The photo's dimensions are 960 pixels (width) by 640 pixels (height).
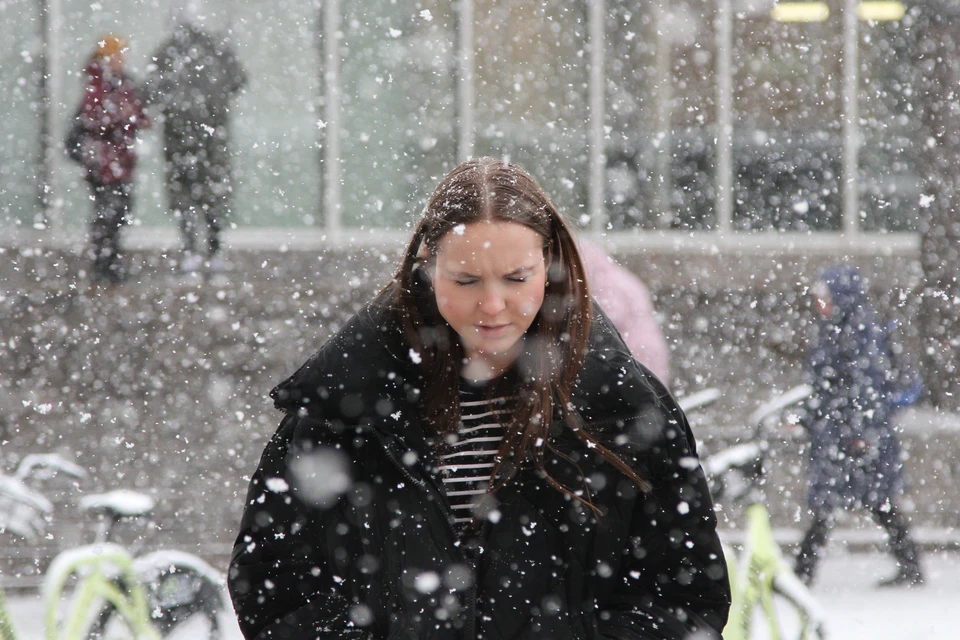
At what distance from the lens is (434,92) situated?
9062mm

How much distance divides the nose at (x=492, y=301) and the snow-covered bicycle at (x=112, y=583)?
317 cm

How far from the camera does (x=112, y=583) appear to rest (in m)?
4.50

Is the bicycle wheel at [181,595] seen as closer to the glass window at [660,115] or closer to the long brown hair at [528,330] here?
the long brown hair at [528,330]

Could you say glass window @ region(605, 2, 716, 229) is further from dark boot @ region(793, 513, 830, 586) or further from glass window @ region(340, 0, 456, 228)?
dark boot @ region(793, 513, 830, 586)

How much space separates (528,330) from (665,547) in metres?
0.43

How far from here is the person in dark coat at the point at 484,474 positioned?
5.85 ft

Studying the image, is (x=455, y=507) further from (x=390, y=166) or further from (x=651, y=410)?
(x=390, y=166)

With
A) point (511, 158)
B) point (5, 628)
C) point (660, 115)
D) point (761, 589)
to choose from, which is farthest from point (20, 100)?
point (761, 589)

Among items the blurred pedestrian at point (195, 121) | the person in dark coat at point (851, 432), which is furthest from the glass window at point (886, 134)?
the blurred pedestrian at point (195, 121)

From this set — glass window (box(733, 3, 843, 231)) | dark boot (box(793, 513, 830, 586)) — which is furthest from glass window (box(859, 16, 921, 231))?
dark boot (box(793, 513, 830, 586))

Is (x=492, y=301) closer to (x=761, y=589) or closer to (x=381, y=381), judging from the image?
(x=381, y=381)

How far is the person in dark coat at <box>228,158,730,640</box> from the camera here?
5.85 ft

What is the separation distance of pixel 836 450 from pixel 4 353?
5.51 metres

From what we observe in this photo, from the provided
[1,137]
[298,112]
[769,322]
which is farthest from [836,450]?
[1,137]
